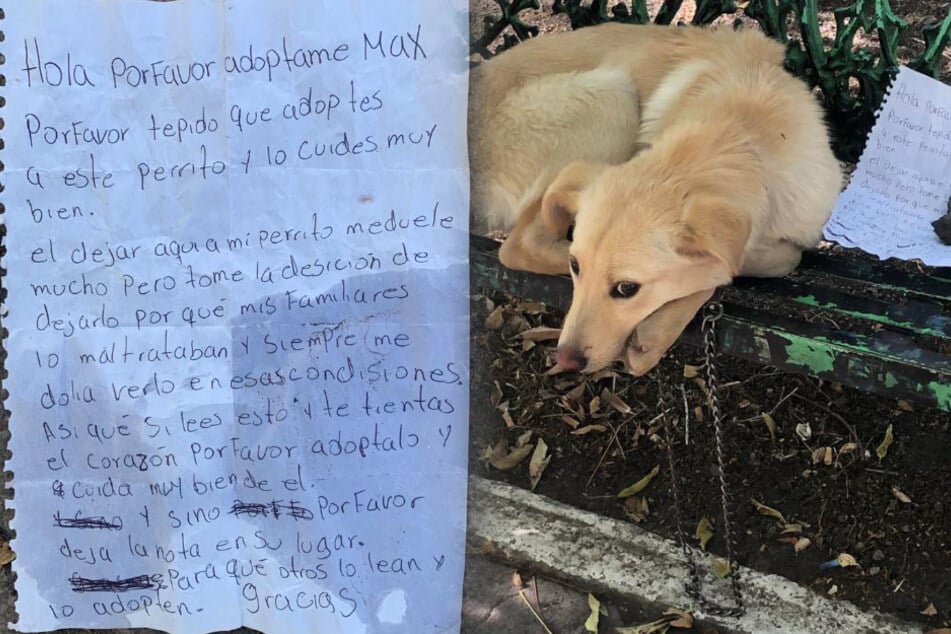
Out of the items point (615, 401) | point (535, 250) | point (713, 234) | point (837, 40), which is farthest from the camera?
point (615, 401)

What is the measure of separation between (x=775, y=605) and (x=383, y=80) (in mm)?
1337

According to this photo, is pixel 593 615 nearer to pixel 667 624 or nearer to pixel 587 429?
pixel 667 624

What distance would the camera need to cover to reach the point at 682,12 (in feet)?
9.84

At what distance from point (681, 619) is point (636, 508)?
0.31m

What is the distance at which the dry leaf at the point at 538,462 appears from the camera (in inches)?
84.4

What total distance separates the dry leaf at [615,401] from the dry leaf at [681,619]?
0.57 m

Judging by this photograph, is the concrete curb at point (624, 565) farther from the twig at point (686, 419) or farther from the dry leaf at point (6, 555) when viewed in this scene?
the dry leaf at point (6, 555)

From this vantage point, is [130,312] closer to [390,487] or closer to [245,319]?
[245,319]

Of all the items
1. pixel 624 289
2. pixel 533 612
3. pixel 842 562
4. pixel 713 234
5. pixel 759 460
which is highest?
pixel 713 234

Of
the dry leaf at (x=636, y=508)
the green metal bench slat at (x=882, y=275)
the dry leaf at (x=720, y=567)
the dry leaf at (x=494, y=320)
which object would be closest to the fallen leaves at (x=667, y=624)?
the dry leaf at (x=720, y=567)

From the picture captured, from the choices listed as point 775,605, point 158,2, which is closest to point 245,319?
point 158,2

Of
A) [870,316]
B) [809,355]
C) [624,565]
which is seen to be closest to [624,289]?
[809,355]

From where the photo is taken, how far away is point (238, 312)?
4.97 ft

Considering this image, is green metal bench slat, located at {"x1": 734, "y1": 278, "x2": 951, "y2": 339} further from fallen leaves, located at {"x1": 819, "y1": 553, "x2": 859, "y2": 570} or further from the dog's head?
fallen leaves, located at {"x1": 819, "y1": 553, "x2": 859, "y2": 570}
